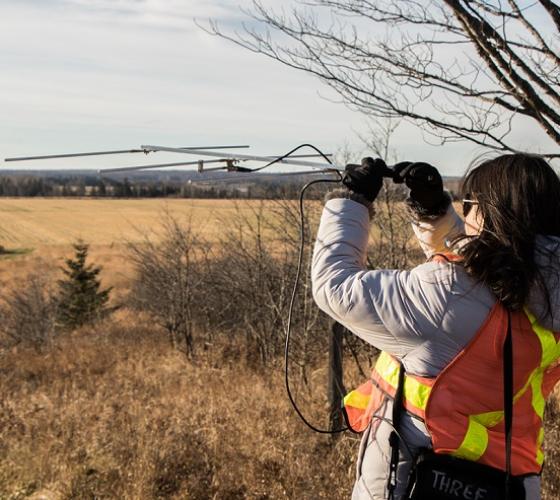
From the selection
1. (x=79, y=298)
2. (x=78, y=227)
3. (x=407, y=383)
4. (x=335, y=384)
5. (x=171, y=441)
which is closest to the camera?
(x=407, y=383)

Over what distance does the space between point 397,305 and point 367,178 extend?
399mm

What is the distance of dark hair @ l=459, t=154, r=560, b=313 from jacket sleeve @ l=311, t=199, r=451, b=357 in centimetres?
11

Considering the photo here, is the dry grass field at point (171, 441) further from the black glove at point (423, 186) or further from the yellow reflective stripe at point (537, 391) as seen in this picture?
the black glove at point (423, 186)

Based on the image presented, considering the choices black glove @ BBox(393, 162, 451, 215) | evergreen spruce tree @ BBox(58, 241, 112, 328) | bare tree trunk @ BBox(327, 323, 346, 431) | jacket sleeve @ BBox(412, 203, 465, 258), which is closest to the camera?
black glove @ BBox(393, 162, 451, 215)

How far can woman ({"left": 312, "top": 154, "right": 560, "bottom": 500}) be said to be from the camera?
1597 millimetres

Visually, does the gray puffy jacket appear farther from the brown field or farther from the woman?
the brown field

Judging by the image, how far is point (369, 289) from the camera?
64.9 inches

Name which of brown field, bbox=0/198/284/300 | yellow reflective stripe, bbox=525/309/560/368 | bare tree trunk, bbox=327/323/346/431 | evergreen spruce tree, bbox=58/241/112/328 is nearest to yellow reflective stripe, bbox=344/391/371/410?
yellow reflective stripe, bbox=525/309/560/368

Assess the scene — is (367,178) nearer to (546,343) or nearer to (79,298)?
(546,343)

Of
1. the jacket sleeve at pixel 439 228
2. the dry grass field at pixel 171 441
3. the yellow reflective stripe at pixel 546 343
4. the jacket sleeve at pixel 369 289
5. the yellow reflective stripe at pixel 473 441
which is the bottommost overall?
the dry grass field at pixel 171 441

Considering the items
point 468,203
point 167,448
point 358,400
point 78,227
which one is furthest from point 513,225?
point 78,227

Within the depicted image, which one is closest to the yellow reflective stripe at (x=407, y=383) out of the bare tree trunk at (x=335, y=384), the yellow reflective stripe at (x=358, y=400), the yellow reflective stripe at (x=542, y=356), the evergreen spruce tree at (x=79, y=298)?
the yellow reflective stripe at (x=358, y=400)

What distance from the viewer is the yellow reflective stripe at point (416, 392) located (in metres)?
1.66

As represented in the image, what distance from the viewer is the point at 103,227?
5428 centimetres
